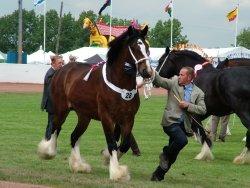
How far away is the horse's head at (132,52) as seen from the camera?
9709mm

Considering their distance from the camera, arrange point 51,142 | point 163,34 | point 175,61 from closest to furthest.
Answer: point 51,142
point 175,61
point 163,34

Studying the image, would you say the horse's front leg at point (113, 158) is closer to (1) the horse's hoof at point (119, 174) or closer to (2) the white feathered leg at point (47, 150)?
(1) the horse's hoof at point (119, 174)

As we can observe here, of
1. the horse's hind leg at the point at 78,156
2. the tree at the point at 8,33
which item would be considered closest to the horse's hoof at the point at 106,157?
the horse's hind leg at the point at 78,156

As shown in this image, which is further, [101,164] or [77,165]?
[101,164]

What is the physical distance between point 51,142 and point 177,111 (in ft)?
9.35

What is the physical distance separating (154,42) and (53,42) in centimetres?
1853

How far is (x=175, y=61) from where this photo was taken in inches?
592

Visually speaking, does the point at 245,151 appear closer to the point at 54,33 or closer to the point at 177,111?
the point at 177,111

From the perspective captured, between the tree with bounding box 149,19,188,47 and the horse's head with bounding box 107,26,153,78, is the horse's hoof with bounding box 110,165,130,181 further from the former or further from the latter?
the tree with bounding box 149,19,188,47

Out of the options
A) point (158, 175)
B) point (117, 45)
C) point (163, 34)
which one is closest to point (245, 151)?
point (158, 175)

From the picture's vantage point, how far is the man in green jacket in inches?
386

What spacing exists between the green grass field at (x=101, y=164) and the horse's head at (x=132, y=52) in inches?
66.9

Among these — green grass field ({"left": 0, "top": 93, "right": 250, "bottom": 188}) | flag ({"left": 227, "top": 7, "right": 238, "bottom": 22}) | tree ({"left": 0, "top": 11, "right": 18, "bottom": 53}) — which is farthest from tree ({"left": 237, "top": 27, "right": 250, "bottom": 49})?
green grass field ({"left": 0, "top": 93, "right": 250, "bottom": 188})

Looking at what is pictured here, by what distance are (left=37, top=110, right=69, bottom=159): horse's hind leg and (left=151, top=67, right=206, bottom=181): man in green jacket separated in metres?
2.38
